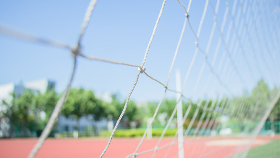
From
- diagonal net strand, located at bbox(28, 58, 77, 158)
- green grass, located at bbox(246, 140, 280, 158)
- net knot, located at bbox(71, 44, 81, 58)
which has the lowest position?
green grass, located at bbox(246, 140, 280, 158)

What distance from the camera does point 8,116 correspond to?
54.0 feet

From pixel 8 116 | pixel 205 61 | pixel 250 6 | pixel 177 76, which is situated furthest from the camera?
pixel 8 116

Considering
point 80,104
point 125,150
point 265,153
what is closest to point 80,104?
point 80,104

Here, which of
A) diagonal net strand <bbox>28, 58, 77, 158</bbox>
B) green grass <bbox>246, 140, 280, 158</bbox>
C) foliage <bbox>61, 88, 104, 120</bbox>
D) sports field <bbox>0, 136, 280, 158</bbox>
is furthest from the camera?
foliage <bbox>61, 88, 104, 120</bbox>

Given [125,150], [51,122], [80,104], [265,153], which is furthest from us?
[80,104]

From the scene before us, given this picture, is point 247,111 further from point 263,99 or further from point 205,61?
point 205,61

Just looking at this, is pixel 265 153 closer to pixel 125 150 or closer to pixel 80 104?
pixel 125 150

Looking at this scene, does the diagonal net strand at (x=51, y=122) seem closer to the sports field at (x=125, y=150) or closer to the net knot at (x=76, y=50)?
the net knot at (x=76, y=50)

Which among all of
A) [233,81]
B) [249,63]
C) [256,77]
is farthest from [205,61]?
[256,77]

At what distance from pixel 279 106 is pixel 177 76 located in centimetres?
1590

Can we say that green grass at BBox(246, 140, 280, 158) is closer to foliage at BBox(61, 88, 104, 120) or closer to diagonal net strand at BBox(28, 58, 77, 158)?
diagonal net strand at BBox(28, 58, 77, 158)

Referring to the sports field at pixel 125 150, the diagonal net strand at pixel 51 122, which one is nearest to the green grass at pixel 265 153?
the sports field at pixel 125 150

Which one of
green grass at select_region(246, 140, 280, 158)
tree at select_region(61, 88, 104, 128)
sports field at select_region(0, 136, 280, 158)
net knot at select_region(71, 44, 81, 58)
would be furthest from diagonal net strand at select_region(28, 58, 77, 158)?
tree at select_region(61, 88, 104, 128)

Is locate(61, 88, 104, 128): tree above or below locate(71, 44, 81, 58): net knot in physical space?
below
